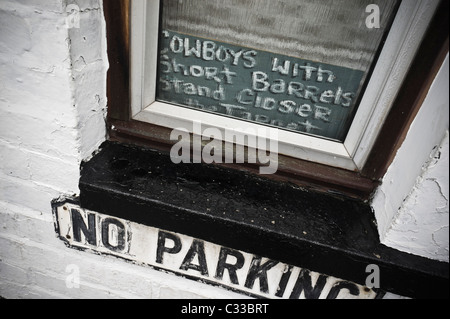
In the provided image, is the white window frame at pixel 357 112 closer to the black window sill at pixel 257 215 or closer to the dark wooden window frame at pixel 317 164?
the dark wooden window frame at pixel 317 164

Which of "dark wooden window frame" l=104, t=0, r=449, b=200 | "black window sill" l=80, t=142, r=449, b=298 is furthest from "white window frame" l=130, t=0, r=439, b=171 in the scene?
"black window sill" l=80, t=142, r=449, b=298

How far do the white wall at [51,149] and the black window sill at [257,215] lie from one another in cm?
7

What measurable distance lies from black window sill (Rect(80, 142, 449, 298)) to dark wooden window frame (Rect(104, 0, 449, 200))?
55mm

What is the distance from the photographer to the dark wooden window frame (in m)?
0.72

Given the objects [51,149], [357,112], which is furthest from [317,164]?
[51,149]

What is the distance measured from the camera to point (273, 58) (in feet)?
2.88

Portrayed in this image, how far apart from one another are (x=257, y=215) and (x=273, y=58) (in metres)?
0.47

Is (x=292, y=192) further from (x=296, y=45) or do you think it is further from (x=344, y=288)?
(x=296, y=45)

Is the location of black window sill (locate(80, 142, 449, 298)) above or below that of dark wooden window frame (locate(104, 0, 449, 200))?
below

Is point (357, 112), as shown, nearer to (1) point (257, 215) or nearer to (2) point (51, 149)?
(1) point (257, 215)

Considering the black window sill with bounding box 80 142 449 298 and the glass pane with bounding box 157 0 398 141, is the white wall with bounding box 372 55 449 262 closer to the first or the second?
the black window sill with bounding box 80 142 449 298

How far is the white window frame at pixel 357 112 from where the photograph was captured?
29.6 inches

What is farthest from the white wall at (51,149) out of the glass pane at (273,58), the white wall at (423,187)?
the glass pane at (273,58)
